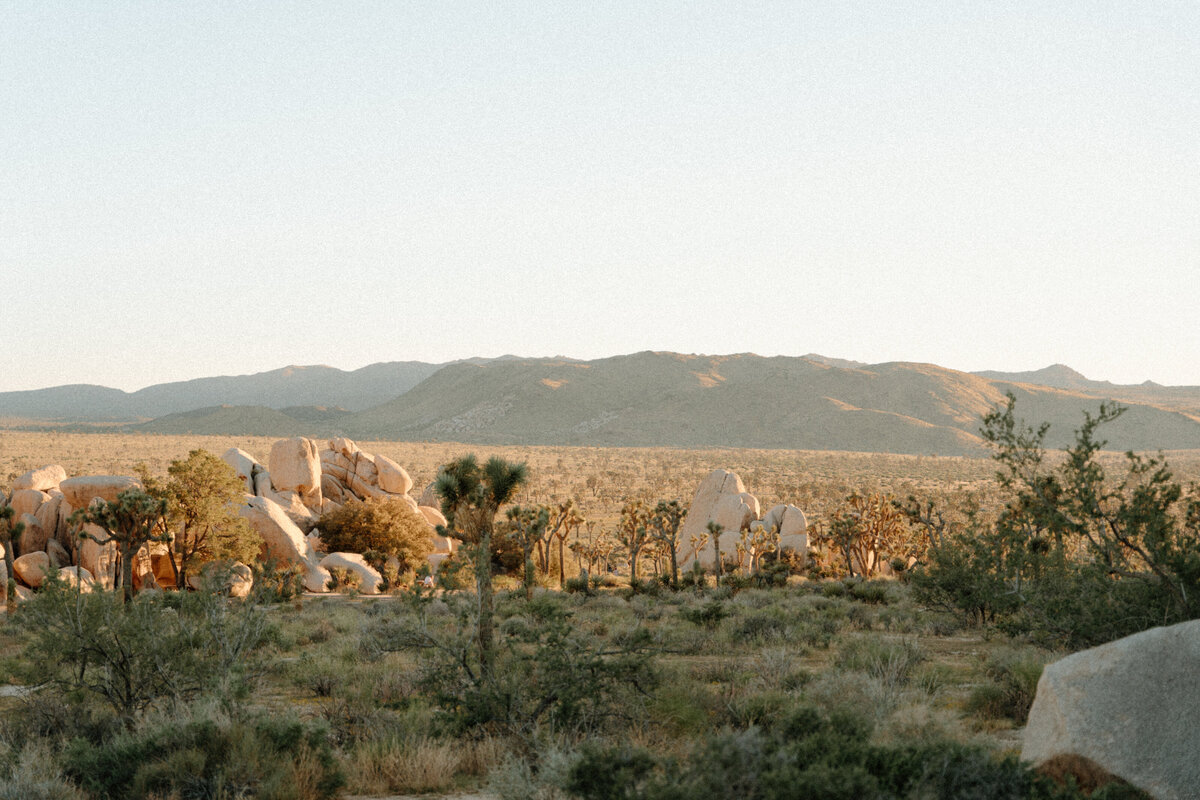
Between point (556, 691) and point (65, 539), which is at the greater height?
point (556, 691)

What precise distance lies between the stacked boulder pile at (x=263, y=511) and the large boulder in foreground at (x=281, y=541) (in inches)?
1.4

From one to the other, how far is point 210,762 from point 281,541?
25133mm

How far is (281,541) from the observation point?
3184cm

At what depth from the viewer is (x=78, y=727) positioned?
966 cm

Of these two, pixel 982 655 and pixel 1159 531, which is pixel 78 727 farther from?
pixel 982 655

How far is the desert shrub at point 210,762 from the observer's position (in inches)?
303

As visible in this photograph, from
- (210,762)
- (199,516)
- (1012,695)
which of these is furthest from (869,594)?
(210,762)

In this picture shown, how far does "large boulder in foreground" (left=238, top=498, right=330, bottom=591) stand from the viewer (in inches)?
1228

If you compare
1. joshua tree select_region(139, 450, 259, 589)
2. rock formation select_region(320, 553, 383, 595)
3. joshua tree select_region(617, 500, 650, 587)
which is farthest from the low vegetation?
joshua tree select_region(617, 500, 650, 587)

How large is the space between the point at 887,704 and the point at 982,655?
7.41 m

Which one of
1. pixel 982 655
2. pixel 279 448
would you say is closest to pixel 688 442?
pixel 279 448

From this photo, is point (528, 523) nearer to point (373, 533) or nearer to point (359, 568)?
point (359, 568)

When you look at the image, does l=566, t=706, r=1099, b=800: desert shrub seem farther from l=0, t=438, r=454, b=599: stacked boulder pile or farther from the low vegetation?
l=0, t=438, r=454, b=599: stacked boulder pile

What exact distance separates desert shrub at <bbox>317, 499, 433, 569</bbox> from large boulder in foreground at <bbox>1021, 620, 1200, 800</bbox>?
30.8 m
